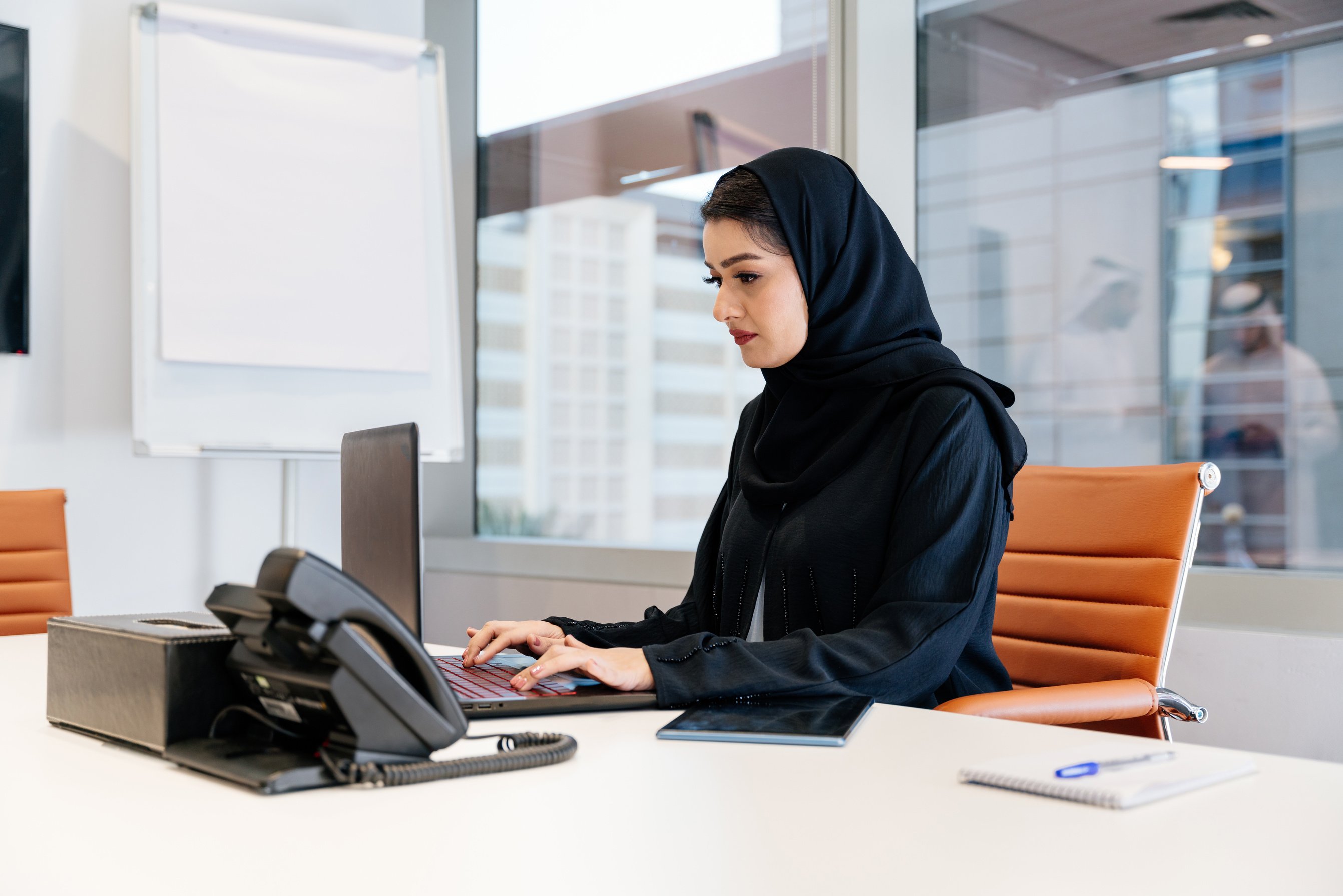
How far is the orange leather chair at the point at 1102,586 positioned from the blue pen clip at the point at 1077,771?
533mm

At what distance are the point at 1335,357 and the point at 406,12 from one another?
286 centimetres

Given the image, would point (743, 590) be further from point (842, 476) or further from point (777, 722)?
point (777, 722)

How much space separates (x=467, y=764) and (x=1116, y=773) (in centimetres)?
47

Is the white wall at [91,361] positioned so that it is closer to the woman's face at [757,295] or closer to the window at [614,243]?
the window at [614,243]

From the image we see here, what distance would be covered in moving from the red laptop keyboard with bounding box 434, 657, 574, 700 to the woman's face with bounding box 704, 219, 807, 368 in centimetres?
56

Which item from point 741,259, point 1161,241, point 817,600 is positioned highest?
point 1161,241

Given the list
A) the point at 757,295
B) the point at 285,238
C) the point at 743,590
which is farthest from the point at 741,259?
the point at 285,238

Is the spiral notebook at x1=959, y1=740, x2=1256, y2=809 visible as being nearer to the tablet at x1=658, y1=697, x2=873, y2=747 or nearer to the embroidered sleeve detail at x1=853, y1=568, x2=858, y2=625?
the tablet at x1=658, y1=697, x2=873, y2=747

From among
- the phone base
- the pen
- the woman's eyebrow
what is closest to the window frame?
the woman's eyebrow

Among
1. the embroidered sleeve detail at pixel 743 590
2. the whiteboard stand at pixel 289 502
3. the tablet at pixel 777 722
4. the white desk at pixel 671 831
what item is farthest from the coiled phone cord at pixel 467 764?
the whiteboard stand at pixel 289 502

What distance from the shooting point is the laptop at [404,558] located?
101 cm

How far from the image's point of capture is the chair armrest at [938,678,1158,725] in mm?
1253

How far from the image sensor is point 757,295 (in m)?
1.53

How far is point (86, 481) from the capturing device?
292 centimetres
